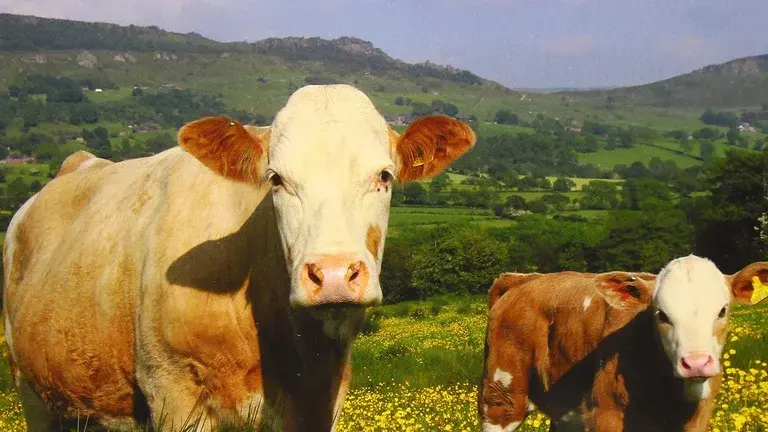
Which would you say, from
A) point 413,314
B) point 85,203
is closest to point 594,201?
point 413,314

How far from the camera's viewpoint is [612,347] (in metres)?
7.43

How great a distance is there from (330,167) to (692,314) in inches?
138

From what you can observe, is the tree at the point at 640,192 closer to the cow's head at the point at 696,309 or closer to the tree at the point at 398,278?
the tree at the point at 398,278

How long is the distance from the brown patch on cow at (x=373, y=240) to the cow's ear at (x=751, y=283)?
3517 millimetres

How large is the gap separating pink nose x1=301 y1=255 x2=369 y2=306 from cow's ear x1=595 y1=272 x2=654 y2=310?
3721 mm

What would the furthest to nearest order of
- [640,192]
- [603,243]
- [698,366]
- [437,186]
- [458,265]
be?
[437,186] < [640,192] < [458,265] < [603,243] < [698,366]

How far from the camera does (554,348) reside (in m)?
8.54

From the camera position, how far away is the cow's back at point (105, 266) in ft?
16.9

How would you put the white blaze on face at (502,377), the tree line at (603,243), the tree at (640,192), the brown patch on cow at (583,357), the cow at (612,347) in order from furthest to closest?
the tree at (640,192)
the tree line at (603,243)
the white blaze on face at (502,377)
the brown patch on cow at (583,357)
the cow at (612,347)

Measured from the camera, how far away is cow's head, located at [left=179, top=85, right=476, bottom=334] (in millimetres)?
3820

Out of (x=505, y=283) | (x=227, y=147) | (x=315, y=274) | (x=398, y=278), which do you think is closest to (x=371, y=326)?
(x=505, y=283)

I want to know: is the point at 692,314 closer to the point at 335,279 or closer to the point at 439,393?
the point at 335,279

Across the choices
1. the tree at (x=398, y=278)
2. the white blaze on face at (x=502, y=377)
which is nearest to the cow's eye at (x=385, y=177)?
the white blaze on face at (x=502, y=377)

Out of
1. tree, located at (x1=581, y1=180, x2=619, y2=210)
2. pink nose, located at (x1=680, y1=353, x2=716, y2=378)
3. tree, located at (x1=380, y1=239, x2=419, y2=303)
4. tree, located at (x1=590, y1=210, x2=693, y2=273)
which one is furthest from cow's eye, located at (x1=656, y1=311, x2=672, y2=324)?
tree, located at (x1=581, y1=180, x2=619, y2=210)
